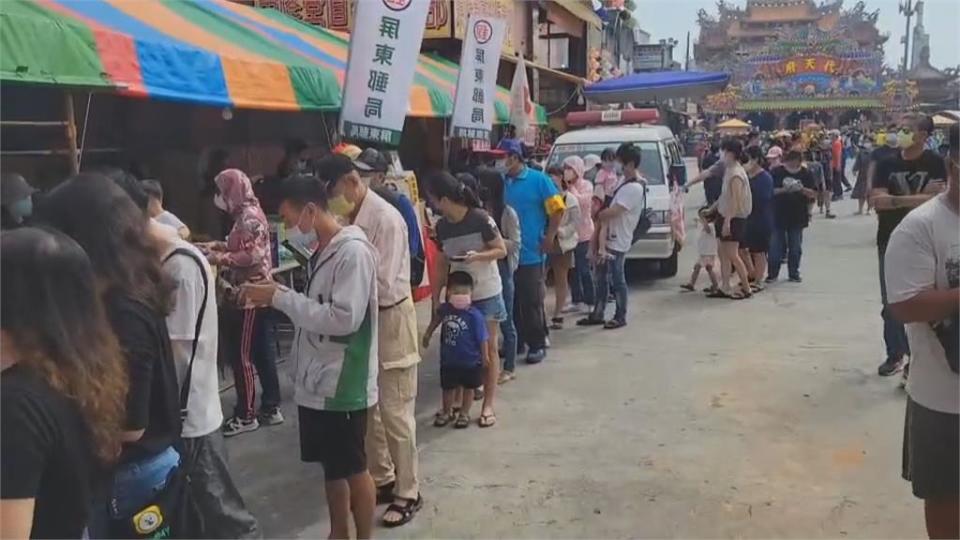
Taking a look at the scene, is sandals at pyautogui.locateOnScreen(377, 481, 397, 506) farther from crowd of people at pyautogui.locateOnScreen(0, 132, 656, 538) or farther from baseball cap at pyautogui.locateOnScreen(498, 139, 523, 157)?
baseball cap at pyautogui.locateOnScreen(498, 139, 523, 157)

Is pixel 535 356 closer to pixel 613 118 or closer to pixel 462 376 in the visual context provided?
pixel 462 376

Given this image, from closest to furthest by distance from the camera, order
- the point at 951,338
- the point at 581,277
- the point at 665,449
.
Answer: the point at 951,338 → the point at 665,449 → the point at 581,277

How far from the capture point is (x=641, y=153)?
1016 centimetres

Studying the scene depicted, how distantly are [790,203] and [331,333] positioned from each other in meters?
8.09

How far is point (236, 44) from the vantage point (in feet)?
23.2

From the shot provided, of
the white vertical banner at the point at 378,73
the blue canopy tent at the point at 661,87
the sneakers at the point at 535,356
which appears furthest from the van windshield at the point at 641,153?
the blue canopy tent at the point at 661,87

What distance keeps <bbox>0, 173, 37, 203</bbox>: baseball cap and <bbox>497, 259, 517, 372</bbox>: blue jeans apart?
3.18m

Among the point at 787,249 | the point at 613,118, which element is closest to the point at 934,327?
the point at 787,249

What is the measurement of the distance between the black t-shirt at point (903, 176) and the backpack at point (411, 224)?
2891mm

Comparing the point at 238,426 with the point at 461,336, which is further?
the point at 238,426

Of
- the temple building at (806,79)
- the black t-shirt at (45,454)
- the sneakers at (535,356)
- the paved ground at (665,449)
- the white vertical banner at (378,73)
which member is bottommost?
the paved ground at (665,449)

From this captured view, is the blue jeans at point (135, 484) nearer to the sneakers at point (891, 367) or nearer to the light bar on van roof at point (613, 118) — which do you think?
the sneakers at point (891, 367)

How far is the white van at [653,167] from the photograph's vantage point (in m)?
9.84

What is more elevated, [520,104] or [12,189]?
[520,104]
